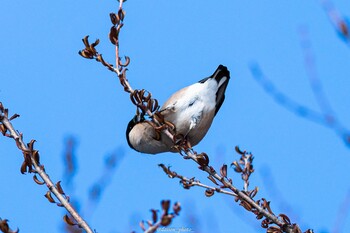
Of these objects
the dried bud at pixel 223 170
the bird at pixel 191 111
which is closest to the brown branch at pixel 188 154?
the dried bud at pixel 223 170

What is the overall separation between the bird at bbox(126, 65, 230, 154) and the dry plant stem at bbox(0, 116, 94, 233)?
1927 millimetres

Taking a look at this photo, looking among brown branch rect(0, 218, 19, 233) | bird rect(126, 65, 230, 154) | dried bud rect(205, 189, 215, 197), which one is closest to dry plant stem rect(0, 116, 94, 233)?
brown branch rect(0, 218, 19, 233)

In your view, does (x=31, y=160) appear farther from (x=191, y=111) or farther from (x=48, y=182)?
(x=191, y=111)

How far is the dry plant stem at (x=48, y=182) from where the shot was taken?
6.99 ft

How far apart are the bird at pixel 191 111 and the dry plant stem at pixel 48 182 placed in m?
1.93

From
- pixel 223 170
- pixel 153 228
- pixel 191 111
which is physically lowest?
pixel 153 228

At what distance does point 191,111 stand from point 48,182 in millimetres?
2234

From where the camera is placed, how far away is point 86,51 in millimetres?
3061

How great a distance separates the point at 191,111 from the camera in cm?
459

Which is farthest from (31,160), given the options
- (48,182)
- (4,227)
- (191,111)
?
(191,111)

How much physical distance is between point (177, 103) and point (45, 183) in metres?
2.25

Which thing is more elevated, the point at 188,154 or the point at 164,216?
the point at 188,154

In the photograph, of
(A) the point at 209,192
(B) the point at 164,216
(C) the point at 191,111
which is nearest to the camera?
(B) the point at 164,216

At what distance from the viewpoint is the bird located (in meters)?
4.58
